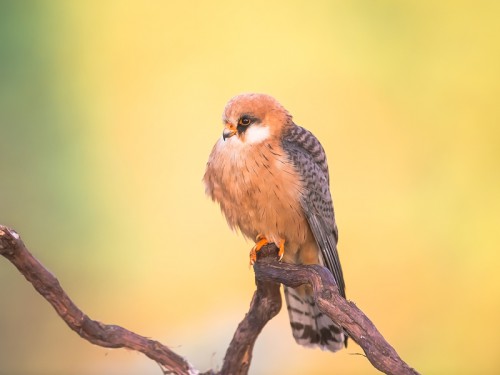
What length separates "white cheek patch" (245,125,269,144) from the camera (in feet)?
8.32

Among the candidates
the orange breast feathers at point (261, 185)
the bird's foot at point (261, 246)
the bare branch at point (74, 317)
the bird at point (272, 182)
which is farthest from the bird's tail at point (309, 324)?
the bare branch at point (74, 317)

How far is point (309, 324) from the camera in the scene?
2.79m

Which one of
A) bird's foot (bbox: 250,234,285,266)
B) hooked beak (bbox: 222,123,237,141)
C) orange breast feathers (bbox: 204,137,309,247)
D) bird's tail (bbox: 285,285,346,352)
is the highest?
hooked beak (bbox: 222,123,237,141)

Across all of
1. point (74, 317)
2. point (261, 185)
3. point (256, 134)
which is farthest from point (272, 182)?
point (74, 317)

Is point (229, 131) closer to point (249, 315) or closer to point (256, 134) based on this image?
point (256, 134)

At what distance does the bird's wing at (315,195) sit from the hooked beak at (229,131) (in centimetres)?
20

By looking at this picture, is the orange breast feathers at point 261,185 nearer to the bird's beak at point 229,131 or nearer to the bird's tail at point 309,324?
the bird's beak at point 229,131

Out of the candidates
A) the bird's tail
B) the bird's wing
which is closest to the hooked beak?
the bird's wing

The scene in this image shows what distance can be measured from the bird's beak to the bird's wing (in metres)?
0.20

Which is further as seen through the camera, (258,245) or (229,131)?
(258,245)

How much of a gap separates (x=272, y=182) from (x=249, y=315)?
46 cm

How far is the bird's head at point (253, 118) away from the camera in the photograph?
249 centimetres

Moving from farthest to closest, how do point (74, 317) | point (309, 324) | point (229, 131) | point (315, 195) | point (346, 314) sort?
point (309, 324), point (315, 195), point (229, 131), point (74, 317), point (346, 314)

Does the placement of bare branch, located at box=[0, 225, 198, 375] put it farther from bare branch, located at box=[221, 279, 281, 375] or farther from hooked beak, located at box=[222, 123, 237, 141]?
hooked beak, located at box=[222, 123, 237, 141]
